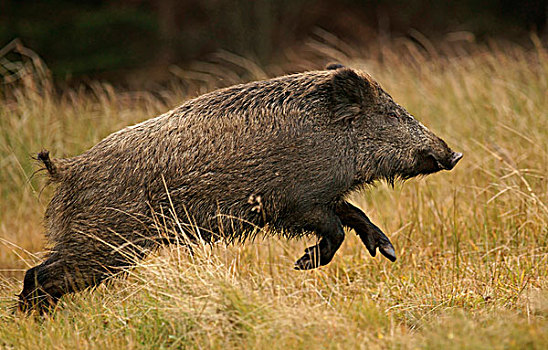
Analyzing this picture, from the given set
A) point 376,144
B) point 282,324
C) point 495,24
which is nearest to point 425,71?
point 376,144

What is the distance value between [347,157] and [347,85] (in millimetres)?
449

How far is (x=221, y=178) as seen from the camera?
4180 mm

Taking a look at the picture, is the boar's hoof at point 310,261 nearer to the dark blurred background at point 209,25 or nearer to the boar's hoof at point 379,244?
the boar's hoof at point 379,244

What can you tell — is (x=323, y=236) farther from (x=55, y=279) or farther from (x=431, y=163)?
(x=55, y=279)

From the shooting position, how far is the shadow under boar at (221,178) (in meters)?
4.16

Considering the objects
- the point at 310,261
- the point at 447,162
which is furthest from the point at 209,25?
the point at 310,261

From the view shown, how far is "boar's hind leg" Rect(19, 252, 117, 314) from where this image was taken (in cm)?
414

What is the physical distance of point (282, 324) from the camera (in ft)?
10.8

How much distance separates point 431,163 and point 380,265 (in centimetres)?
95

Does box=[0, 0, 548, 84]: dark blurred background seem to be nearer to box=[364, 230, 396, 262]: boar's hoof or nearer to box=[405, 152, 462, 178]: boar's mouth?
box=[405, 152, 462, 178]: boar's mouth

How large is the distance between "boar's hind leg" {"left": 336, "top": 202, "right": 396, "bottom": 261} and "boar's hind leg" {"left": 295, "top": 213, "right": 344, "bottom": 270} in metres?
0.20

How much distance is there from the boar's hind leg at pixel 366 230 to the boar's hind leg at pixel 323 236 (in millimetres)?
202

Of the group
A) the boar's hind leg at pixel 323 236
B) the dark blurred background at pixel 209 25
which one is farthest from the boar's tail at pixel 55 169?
the dark blurred background at pixel 209 25

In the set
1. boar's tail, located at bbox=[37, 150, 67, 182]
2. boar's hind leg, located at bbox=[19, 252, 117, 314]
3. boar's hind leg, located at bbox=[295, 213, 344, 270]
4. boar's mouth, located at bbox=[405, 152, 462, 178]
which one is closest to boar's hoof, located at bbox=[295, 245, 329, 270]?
boar's hind leg, located at bbox=[295, 213, 344, 270]
